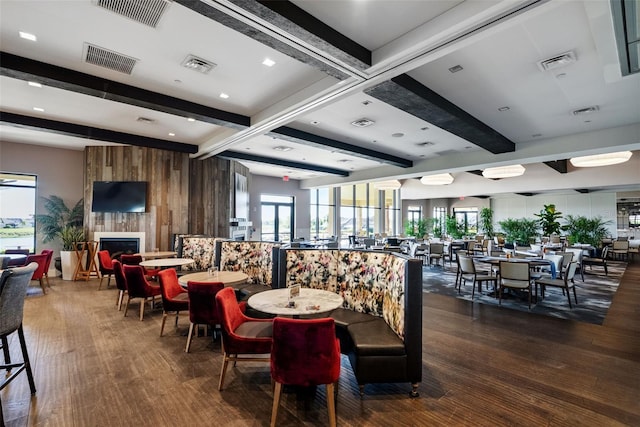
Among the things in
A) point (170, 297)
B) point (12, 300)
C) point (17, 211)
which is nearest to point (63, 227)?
point (17, 211)

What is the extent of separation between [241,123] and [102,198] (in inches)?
190

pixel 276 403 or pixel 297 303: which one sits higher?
pixel 297 303

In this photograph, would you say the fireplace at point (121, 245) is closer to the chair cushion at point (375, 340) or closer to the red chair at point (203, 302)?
the red chair at point (203, 302)

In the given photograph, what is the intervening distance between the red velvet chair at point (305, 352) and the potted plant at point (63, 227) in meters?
8.11

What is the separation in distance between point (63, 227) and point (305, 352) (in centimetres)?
917

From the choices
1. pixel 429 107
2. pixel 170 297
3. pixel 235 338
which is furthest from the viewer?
pixel 429 107

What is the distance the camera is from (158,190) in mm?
8031

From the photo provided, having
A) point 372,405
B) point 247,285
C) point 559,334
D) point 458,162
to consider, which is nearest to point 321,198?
point 458,162

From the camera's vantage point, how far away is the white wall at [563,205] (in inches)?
542

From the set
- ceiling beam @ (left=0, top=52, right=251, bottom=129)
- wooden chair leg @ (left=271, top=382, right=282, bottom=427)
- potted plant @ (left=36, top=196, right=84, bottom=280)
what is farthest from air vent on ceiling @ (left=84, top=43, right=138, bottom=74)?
potted plant @ (left=36, top=196, right=84, bottom=280)

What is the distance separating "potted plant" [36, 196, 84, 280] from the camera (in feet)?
25.1

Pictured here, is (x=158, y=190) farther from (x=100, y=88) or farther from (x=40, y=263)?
(x=100, y=88)

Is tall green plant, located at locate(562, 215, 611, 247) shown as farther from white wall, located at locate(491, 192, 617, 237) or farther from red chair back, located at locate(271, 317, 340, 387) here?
red chair back, located at locate(271, 317, 340, 387)

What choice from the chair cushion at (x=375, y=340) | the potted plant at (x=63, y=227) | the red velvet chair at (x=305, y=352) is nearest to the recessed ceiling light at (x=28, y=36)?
the red velvet chair at (x=305, y=352)
